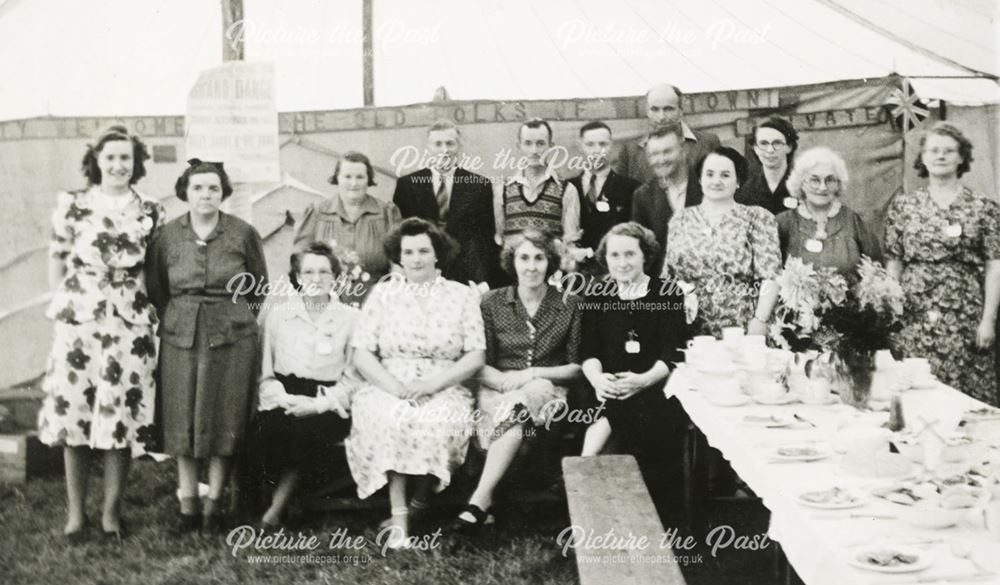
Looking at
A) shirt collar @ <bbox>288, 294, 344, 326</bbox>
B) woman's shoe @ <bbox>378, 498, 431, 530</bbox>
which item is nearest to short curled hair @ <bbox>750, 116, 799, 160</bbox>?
shirt collar @ <bbox>288, 294, 344, 326</bbox>

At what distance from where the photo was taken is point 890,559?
1.74 meters

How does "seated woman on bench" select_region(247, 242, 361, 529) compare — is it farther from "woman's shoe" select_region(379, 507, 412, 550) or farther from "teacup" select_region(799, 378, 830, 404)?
"teacup" select_region(799, 378, 830, 404)

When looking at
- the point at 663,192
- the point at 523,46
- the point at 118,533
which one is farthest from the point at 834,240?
the point at 118,533

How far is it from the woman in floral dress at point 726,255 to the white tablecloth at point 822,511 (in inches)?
32.4

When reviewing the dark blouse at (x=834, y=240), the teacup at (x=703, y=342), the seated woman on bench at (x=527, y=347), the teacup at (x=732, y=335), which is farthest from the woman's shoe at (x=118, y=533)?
the dark blouse at (x=834, y=240)

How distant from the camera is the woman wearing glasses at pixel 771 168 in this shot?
12.4ft

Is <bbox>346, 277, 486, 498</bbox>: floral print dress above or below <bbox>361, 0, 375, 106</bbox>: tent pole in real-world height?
below

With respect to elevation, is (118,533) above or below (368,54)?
below

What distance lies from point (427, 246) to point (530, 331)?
50cm

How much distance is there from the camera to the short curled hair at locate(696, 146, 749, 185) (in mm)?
3768

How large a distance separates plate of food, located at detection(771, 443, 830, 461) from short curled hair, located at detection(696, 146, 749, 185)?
5.15 feet

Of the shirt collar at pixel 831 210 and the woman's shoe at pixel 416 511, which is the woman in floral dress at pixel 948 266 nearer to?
the shirt collar at pixel 831 210

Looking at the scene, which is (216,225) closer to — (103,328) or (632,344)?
(103,328)

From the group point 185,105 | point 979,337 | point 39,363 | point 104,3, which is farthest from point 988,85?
point 39,363
